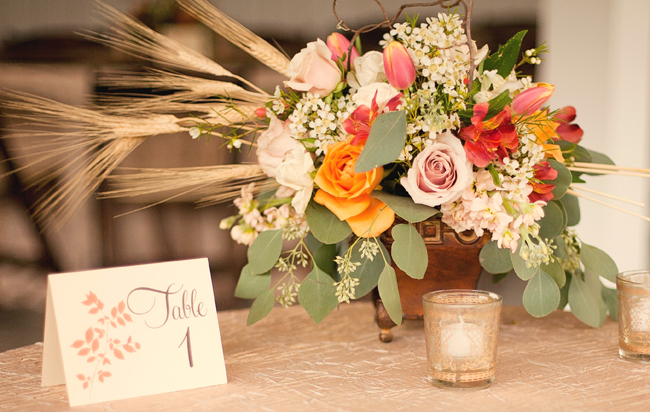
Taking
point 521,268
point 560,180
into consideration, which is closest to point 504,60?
point 560,180

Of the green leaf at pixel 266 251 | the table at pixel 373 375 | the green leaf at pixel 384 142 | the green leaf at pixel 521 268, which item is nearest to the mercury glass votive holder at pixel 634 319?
the table at pixel 373 375

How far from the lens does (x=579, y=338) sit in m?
0.84

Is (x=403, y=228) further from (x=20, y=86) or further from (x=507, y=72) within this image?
(x=20, y=86)

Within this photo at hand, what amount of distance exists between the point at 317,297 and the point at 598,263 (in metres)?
0.45

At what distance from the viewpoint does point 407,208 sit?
27.2 inches

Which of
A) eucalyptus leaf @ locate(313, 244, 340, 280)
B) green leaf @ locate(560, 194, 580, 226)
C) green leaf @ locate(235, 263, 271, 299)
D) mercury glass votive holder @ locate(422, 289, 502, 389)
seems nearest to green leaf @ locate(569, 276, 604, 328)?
green leaf @ locate(560, 194, 580, 226)

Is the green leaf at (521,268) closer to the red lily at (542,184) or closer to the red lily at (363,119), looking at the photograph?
the red lily at (542,184)

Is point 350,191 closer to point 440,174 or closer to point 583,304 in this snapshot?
point 440,174

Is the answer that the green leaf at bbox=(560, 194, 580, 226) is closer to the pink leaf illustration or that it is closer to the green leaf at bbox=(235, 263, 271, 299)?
the green leaf at bbox=(235, 263, 271, 299)

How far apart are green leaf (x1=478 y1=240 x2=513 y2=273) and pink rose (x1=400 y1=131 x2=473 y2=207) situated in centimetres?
15

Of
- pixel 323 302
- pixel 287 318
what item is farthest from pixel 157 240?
pixel 323 302

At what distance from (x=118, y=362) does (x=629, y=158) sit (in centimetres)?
194

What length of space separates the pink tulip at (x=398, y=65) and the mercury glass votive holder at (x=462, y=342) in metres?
0.28

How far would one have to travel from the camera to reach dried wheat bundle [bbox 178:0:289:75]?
2.82 feet
